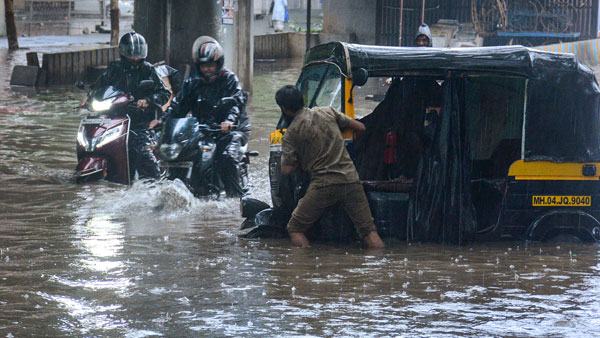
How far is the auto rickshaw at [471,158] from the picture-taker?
25.6 feet

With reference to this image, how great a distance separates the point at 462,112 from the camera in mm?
7801

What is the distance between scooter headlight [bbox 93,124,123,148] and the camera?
10945 mm

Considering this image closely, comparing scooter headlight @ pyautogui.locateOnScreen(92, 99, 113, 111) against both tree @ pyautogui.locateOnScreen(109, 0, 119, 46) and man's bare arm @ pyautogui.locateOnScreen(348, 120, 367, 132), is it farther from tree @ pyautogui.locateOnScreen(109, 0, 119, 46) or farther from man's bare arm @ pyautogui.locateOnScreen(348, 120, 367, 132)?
tree @ pyautogui.locateOnScreen(109, 0, 119, 46)

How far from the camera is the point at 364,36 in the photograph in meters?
27.0

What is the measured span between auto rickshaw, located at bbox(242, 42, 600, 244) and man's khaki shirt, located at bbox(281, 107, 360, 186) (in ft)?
1.14

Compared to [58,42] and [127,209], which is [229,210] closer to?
[127,209]

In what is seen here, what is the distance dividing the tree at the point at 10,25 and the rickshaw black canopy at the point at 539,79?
778 inches

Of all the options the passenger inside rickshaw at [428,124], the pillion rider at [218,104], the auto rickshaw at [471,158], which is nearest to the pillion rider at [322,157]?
the auto rickshaw at [471,158]

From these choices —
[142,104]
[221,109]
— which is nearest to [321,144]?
[221,109]

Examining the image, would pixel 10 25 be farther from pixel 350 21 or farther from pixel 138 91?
pixel 138 91

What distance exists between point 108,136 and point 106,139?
0.04 meters

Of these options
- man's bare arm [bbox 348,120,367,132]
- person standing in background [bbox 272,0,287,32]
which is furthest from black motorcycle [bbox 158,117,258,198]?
person standing in background [bbox 272,0,287,32]

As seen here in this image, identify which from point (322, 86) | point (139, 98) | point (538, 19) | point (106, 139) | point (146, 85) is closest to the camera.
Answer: point (322, 86)

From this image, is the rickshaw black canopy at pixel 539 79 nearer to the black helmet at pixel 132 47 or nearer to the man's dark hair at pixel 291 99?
the man's dark hair at pixel 291 99
